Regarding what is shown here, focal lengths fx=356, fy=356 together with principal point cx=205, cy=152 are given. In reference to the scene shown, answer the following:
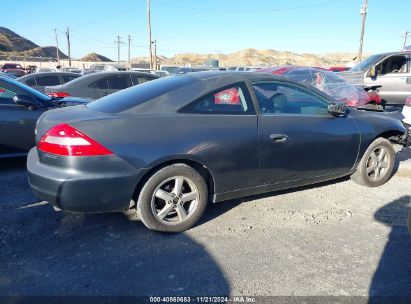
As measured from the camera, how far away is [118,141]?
3096 mm

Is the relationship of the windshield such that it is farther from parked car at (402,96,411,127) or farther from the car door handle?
the car door handle

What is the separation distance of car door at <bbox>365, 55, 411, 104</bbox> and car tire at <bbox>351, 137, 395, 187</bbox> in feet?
19.6

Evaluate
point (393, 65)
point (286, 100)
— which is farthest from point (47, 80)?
point (393, 65)

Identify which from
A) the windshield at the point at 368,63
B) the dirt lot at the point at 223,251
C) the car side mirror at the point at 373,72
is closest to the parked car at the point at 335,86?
the car side mirror at the point at 373,72

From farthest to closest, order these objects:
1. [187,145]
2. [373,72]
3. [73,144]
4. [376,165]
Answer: [373,72] → [376,165] → [187,145] → [73,144]

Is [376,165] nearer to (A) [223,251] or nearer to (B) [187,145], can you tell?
(A) [223,251]

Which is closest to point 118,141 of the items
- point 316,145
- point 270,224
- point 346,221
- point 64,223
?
point 64,223

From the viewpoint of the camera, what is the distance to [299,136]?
3.92 m

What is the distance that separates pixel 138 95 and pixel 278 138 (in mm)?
1529

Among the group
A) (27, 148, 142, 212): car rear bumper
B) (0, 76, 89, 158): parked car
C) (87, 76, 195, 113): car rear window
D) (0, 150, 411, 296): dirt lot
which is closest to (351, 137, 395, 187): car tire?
(0, 150, 411, 296): dirt lot

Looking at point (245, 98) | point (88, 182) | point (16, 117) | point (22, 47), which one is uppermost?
point (22, 47)

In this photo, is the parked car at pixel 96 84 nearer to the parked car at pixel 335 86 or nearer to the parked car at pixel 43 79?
the parked car at pixel 43 79

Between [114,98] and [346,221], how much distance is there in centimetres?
282

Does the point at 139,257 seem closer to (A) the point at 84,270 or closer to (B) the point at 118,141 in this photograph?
(A) the point at 84,270
